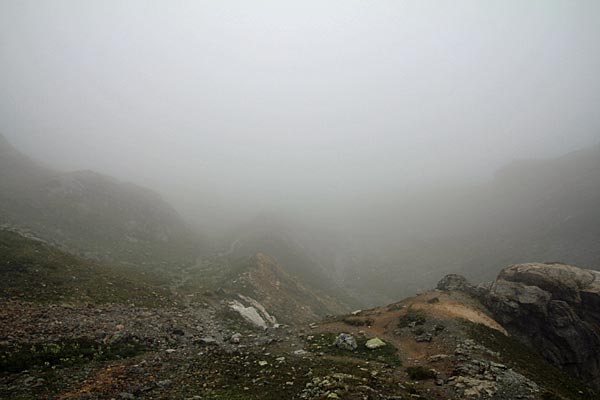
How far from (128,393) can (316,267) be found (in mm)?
68393

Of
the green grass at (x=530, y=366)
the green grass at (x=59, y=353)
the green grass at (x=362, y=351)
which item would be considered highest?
the green grass at (x=59, y=353)

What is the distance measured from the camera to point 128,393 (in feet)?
40.3

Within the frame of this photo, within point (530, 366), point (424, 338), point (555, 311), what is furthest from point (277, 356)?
point (555, 311)

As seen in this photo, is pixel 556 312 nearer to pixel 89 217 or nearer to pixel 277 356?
pixel 277 356

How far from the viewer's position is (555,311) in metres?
24.7

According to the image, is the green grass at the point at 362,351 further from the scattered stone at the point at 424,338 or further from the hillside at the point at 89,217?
the hillside at the point at 89,217

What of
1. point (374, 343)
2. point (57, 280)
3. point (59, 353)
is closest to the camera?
point (59, 353)

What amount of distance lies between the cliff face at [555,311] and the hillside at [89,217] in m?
57.4

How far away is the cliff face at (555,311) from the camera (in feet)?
75.2

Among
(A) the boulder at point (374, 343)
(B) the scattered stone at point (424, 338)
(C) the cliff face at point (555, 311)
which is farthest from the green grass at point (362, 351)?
(C) the cliff face at point (555, 311)

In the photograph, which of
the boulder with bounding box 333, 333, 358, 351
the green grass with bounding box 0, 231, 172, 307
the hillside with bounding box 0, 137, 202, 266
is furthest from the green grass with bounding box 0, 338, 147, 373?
the hillside with bounding box 0, 137, 202, 266

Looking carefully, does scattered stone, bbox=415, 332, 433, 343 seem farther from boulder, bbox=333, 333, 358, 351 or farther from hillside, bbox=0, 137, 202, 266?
hillside, bbox=0, 137, 202, 266

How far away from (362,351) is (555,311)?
2102cm

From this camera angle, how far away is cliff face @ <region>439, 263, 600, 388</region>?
22.9m
